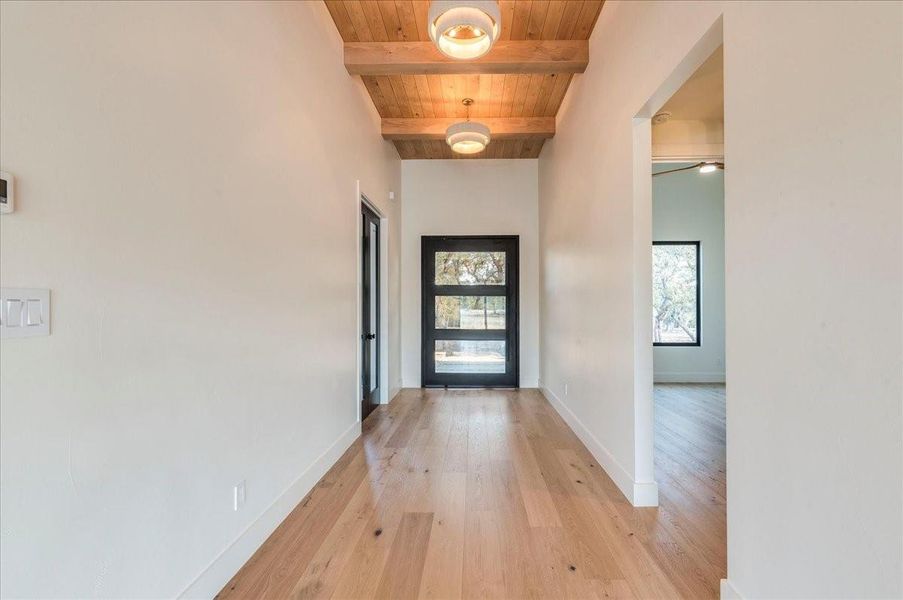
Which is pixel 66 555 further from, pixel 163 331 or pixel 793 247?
pixel 793 247

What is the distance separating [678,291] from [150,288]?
6582mm

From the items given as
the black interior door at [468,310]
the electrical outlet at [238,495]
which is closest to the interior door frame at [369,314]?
the black interior door at [468,310]

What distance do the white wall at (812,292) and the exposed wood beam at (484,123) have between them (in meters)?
2.72

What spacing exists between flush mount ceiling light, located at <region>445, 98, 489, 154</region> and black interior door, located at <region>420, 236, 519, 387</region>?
173 centimetres

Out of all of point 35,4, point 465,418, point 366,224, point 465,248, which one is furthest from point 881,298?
point 465,248

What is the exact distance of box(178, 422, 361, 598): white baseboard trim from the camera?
5.06 feet

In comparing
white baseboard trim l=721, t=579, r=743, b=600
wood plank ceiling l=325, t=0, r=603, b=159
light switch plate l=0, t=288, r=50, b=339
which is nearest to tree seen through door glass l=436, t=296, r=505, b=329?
wood plank ceiling l=325, t=0, r=603, b=159

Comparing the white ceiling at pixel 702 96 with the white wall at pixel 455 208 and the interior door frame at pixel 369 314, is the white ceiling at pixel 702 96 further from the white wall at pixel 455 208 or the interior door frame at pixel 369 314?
the interior door frame at pixel 369 314

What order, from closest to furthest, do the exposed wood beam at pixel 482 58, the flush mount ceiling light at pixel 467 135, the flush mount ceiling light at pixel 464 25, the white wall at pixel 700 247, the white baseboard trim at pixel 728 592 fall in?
the white baseboard trim at pixel 728 592
the flush mount ceiling light at pixel 464 25
the exposed wood beam at pixel 482 58
the flush mount ceiling light at pixel 467 135
the white wall at pixel 700 247

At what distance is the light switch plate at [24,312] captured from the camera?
890 millimetres

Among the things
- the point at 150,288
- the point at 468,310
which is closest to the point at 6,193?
the point at 150,288

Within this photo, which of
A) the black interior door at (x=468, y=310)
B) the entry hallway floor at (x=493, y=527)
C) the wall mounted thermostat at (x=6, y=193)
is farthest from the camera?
the black interior door at (x=468, y=310)

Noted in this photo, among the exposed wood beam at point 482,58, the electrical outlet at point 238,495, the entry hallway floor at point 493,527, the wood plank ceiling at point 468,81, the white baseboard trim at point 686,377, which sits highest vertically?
the wood plank ceiling at point 468,81

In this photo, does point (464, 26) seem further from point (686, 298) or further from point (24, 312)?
point (686, 298)
